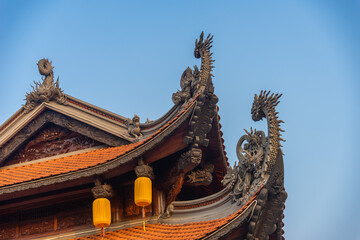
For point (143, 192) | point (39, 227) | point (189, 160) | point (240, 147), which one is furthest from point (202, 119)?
point (39, 227)

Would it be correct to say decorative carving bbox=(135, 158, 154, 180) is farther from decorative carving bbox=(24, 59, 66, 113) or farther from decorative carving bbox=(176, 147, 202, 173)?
decorative carving bbox=(24, 59, 66, 113)

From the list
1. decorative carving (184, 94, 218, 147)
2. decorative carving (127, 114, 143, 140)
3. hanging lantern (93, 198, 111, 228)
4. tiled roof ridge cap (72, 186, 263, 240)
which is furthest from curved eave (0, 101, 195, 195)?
decorative carving (127, 114, 143, 140)

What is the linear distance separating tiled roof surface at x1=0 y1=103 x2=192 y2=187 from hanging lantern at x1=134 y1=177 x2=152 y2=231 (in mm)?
675

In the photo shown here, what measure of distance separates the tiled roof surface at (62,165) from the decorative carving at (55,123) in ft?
1.52

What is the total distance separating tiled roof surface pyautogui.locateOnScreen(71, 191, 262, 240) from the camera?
12.9 metres

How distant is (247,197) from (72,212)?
3873 mm

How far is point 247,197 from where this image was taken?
13016mm

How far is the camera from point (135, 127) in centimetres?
1571

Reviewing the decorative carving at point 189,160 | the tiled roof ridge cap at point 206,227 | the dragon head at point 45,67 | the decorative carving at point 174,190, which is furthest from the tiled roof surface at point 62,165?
the dragon head at point 45,67

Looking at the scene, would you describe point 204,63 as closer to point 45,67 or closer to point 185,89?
point 185,89

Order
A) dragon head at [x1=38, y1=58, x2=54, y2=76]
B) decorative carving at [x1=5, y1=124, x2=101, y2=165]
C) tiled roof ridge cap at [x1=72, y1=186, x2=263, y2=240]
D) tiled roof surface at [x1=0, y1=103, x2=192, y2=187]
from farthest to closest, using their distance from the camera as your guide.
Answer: dragon head at [x1=38, y1=58, x2=54, y2=76], decorative carving at [x1=5, y1=124, x2=101, y2=165], tiled roof surface at [x1=0, y1=103, x2=192, y2=187], tiled roof ridge cap at [x1=72, y1=186, x2=263, y2=240]

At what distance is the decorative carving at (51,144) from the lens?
16.3 meters

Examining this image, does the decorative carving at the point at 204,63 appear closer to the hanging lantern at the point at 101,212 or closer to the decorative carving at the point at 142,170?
the decorative carving at the point at 142,170

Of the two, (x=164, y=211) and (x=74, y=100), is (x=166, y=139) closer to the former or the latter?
(x=164, y=211)
